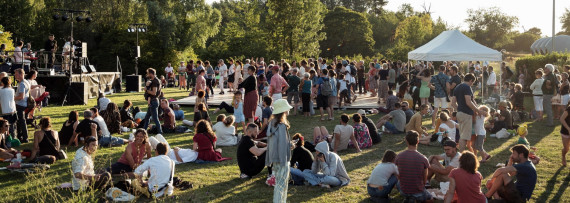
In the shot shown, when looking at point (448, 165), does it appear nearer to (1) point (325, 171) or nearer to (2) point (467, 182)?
(2) point (467, 182)

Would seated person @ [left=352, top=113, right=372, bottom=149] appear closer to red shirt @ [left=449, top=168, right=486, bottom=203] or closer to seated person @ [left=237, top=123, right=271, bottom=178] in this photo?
seated person @ [left=237, top=123, right=271, bottom=178]

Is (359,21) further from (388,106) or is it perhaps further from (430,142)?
(430,142)

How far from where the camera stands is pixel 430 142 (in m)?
11.4

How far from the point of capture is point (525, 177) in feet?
22.3

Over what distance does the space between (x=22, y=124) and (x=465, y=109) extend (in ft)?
29.0

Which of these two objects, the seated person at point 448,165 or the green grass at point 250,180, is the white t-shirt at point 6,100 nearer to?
the green grass at point 250,180

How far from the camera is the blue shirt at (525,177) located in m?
6.79

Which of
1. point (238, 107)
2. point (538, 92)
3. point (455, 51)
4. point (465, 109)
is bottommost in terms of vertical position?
point (238, 107)

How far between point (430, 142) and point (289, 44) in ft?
98.2

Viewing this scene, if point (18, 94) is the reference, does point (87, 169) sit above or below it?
below

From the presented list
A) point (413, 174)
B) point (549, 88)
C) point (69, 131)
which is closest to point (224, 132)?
point (69, 131)

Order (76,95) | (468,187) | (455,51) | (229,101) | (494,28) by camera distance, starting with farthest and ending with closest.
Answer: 1. (494,28)
2. (76,95)
3. (229,101)
4. (455,51)
5. (468,187)

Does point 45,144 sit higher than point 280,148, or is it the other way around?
point 280,148

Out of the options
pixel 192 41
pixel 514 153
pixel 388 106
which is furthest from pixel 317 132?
pixel 192 41
